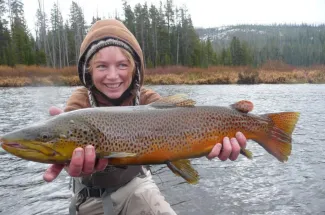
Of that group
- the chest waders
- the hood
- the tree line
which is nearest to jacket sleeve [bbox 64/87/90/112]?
the hood

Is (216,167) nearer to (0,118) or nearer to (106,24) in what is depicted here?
(106,24)

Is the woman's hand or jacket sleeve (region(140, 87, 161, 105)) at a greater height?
jacket sleeve (region(140, 87, 161, 105))

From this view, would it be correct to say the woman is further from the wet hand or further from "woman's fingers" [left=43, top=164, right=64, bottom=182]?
"woman's fingers" [left=43, top=164, right=64, bottom=182]

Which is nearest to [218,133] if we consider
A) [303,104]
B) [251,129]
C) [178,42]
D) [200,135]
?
[200,135]

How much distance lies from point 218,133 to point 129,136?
0.78 m

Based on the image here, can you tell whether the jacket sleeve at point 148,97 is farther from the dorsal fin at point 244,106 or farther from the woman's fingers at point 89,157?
the woman's fingers at point 89,157

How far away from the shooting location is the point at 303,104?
47.4ft

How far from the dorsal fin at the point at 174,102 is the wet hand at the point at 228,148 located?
0.44m

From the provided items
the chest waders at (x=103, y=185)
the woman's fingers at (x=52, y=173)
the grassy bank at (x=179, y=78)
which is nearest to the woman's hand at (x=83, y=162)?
the woman's fingers at (x=52, y=173)

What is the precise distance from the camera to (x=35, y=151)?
219 cm

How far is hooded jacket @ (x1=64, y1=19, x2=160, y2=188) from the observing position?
3.06 meters

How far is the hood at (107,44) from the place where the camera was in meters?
3.29

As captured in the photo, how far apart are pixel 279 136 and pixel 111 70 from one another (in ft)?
5.60

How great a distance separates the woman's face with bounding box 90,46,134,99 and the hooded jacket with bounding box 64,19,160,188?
9 cm
